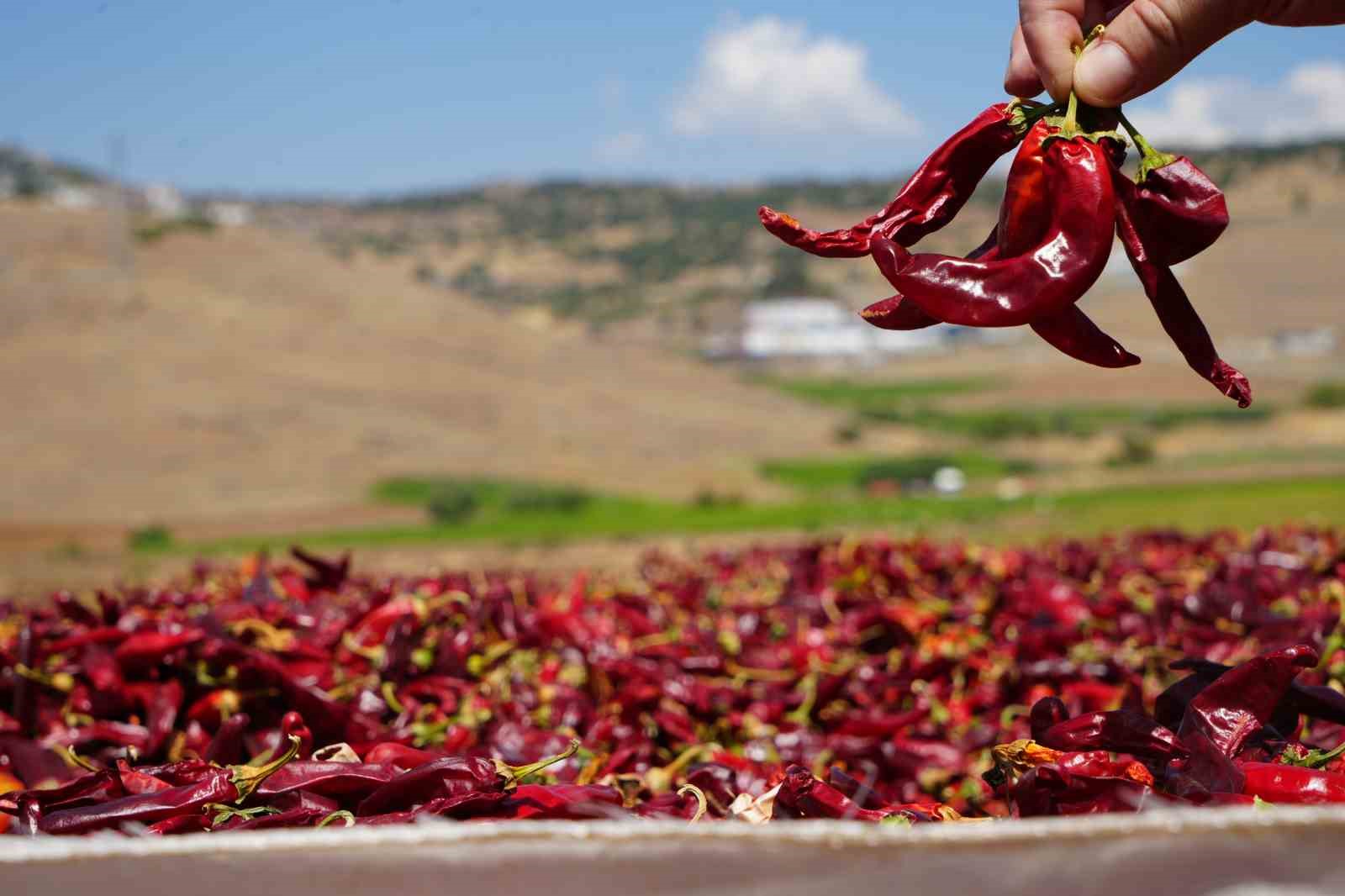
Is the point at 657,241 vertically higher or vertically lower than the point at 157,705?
higher

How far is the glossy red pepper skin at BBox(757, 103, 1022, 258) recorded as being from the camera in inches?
91.1

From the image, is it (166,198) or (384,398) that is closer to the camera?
(384,398)

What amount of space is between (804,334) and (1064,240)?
110535mm

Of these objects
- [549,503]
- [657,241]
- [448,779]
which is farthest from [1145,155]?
[657,241]

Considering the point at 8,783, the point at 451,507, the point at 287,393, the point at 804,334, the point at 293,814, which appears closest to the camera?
the point at 293,814

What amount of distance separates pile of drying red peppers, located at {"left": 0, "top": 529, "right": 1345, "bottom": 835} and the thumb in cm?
91

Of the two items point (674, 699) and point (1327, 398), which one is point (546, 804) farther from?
point (1327, 398)

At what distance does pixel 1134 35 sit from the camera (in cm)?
200

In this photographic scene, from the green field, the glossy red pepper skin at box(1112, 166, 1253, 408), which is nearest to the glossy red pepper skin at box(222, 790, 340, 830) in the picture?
the glossy red pepper skin at box(1112, 166, 1253, 408)

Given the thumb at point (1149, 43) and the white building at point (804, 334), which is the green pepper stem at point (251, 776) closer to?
the thumb at point (1149, 43)

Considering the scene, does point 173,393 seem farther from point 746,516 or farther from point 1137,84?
point 1137,84

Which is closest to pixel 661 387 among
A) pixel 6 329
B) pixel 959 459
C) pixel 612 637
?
pixel 959 459

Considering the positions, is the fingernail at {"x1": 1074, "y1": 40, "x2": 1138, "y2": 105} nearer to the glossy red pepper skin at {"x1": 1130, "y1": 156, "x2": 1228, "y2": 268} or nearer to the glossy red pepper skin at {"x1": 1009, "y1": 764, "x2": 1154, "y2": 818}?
the glossy red pepper skin at {"x1": 1130, "y1": 156, "x2": 1228, "y2": 268}

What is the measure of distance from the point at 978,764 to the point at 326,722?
5.24 feet
